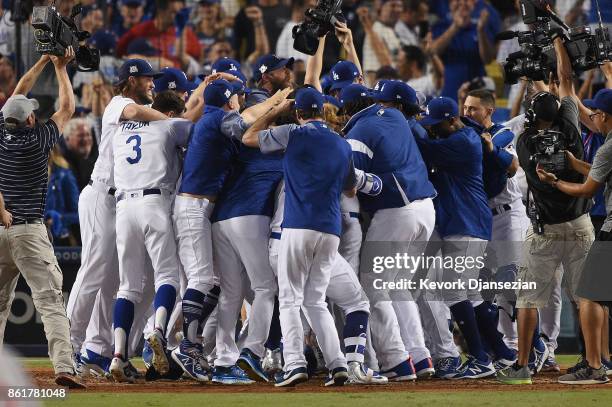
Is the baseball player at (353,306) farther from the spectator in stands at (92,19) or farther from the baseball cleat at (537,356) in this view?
→ the spectator in stands at (92,19)

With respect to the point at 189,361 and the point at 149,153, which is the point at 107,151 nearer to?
the point at 149,153

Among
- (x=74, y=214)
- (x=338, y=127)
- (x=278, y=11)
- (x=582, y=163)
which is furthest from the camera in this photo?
(x=278, y=11)

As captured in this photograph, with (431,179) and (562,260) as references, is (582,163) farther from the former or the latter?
(431,179)

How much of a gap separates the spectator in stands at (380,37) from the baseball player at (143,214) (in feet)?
19.1

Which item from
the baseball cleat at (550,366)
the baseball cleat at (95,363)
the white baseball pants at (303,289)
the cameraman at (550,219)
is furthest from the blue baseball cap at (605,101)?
the baseball cleat at (95,363)

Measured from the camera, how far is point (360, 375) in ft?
26.5

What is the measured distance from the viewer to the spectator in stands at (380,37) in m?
14.3

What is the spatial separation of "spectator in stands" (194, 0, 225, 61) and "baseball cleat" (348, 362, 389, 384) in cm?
744

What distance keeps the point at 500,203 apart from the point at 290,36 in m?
5.27

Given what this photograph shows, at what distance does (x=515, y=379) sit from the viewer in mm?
8391

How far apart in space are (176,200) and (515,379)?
2877 millimetres

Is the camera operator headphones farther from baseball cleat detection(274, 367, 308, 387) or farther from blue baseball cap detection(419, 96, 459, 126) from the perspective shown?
baseball cleat detection(274, 367, 308, 387)

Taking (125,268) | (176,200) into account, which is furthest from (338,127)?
(125,268)

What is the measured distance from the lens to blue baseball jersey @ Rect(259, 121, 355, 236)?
25.7 ft
